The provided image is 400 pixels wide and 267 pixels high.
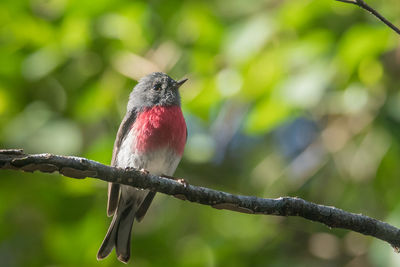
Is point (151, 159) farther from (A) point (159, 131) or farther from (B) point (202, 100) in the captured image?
(B) point (202, 100)

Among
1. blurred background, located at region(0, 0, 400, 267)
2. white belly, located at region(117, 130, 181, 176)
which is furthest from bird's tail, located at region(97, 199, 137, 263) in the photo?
white belly, located at region(117, 130, 181, 176)

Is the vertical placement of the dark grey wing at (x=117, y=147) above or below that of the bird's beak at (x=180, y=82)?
below

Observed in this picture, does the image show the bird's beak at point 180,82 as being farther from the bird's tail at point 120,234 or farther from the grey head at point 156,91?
the bird's tail at point 120,234

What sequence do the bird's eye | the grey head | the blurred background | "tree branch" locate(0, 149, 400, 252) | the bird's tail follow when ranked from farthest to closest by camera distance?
the bird's eye → the grey head → the bird's tail → the blurred background → "tree branch" locate(0, 149, 400, 252)

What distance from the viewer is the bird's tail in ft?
14.0

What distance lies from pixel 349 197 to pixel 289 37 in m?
2.20

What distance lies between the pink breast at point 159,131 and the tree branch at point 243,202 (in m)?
1.46

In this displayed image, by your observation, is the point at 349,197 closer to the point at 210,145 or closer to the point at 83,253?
the point at 210,145

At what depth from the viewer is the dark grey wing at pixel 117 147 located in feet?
14.5

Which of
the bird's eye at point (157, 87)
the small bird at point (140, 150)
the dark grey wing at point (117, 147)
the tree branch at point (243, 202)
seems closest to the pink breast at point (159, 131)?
the small bird at point (140, 150)

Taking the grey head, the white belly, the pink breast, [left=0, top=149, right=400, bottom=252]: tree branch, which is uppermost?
the grey head

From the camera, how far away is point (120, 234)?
176 inches

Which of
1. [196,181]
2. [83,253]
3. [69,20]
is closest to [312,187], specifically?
[196,181]

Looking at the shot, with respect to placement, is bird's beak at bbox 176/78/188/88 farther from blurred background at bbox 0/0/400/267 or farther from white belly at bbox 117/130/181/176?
white belly at bbox 117/130/181/176
